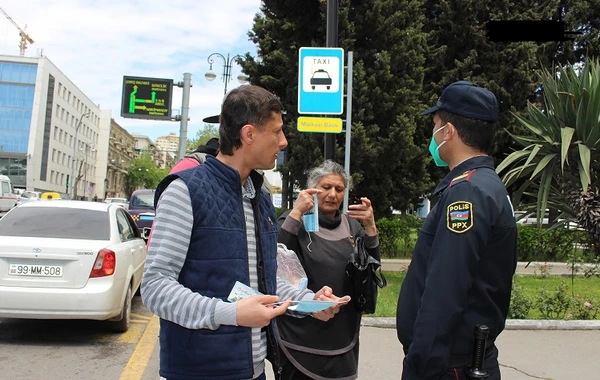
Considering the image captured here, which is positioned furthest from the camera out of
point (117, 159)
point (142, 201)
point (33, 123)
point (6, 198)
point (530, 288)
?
point (117, 159)

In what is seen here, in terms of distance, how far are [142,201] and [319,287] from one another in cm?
1436

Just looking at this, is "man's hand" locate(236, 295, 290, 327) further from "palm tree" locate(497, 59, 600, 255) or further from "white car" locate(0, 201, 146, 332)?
"palm tree" locate(497, 59, 600, 255)

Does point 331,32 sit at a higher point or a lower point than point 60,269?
higher

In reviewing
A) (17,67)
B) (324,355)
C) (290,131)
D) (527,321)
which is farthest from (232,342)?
(17,67)

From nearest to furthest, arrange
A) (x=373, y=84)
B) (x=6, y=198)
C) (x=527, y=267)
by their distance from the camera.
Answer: (x=527, y=267) → (x=373, y=84) → (x=6, y=198)

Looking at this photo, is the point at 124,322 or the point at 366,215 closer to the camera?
the point at 366,215

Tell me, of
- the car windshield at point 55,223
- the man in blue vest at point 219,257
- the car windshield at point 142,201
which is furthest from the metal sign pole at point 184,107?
the man in blue vest at point 219,257

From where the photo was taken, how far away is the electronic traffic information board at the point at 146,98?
18.9 metres

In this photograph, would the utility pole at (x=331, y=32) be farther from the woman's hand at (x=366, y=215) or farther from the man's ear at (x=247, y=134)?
the man's ear at (x=247, y=134)

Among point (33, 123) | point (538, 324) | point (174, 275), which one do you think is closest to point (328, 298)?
point (174, 275)

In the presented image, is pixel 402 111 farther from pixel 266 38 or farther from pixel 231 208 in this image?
pixel 231 208

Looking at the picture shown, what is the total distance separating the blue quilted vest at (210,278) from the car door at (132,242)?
14.6 ft

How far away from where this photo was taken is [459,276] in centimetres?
187

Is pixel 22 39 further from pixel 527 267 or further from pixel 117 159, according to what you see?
pixel 527 267
